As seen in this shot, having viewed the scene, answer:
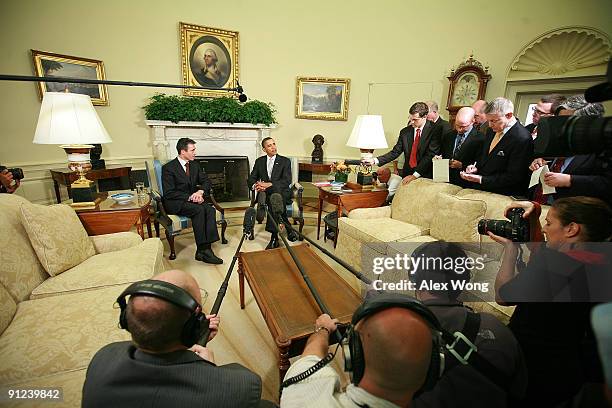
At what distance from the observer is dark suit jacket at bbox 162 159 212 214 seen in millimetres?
3330

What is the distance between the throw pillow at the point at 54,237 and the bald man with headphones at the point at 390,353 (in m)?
1.92

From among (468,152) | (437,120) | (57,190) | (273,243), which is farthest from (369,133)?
(57,190)

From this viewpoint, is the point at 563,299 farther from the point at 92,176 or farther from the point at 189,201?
the point at 92,176

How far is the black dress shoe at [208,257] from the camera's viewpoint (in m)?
3.15

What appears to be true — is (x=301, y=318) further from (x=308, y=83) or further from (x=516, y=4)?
(x=516, y=4)

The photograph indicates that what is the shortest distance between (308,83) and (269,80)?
0.72m

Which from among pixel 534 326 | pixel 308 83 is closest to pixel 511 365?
pixel 534 326

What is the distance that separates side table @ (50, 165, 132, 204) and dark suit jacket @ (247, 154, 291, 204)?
5.90 ft

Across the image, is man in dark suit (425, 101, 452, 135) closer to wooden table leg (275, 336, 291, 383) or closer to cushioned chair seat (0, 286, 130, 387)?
wooden table leg (275, 336, 291, 383)

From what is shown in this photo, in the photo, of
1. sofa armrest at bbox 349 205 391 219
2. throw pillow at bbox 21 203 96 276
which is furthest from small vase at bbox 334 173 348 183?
throw pillow at bbox 21 203 96 276

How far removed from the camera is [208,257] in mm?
3182

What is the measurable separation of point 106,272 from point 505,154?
3138 millimetres

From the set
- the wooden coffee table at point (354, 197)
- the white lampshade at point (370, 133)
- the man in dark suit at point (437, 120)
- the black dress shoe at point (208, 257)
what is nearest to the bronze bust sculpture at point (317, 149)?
the wooden coffee table at point (354, 197)

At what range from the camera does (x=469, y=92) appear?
15.4 ft
